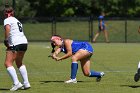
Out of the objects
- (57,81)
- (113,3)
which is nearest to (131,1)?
(113,3)

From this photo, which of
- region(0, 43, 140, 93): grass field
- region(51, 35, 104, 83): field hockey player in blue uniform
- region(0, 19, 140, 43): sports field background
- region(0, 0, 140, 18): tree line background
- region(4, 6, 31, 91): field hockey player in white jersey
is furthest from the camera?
region(0, 0, 140, 18): tree line background

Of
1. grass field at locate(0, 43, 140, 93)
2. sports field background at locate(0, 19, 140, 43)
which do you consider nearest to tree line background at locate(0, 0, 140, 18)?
sports field background at locate(0, 19, 140, 43)

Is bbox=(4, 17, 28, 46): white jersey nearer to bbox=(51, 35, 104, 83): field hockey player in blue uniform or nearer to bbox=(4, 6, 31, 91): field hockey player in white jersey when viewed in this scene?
bbox=(4, 6, 31, 91): field hockey player in white jersey

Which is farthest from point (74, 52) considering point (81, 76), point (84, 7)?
point (84, 7)

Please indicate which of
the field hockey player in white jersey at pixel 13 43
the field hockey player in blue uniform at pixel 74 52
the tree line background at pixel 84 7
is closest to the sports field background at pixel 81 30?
the tree line background at pixel 84 7

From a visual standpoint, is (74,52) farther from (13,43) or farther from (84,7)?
(84,7)

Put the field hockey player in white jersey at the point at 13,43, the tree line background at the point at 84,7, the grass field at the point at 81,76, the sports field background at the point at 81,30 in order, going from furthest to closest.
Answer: the tree line background at the point at 84,7, the sports field background at the point at 81,30, the grass field at the point at 81,76, the field hockey player in white jersey at the point at 13,43

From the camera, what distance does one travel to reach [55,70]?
19828 mm

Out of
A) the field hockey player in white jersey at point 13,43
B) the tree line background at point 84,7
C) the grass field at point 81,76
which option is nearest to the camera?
the field hockey player in white jersey at point 13,43

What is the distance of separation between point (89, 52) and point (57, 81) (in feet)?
4.30

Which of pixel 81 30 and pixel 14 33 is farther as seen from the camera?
pixel 81 30

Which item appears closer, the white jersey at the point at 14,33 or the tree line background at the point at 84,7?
the white jersey at the point at 14,33

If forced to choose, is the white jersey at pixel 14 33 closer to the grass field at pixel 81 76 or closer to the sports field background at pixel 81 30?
the grass field at pixel 81 76

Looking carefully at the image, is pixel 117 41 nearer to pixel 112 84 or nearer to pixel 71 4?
pixel 71 4
